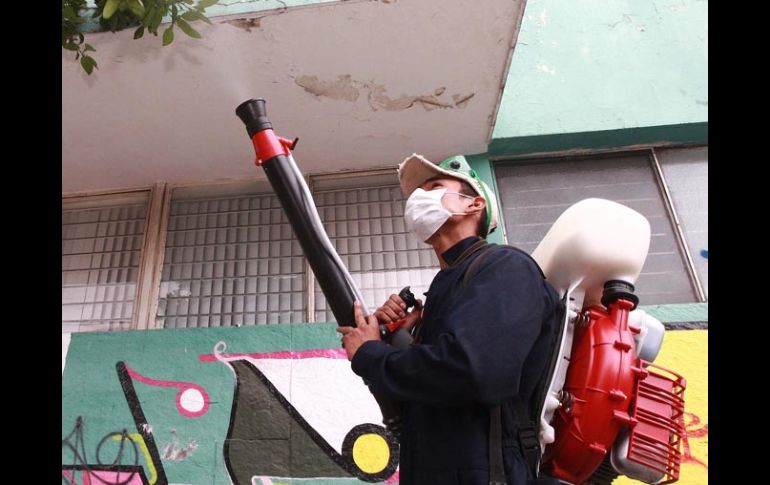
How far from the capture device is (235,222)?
4371 millimetres

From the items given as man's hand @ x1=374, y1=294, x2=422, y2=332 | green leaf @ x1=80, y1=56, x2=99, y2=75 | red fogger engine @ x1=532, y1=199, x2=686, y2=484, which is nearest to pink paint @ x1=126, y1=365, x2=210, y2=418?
green leaf @ x1=80, y1=56, x2=99, y2=75

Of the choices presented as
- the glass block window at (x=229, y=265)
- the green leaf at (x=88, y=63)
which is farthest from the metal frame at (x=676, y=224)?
the green leaf at (x=88, y=63)

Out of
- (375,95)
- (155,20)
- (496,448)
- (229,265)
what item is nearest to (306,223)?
(496,448)

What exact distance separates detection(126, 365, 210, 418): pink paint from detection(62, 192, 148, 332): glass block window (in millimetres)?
611

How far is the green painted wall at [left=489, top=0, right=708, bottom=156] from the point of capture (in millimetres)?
4180

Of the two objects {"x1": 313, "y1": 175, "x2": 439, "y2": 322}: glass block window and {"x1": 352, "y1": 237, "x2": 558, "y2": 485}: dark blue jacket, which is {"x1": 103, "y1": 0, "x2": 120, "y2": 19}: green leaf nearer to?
{"x1": 313, "y1": 175, "x2": 439, "y2": 322}: glass block window

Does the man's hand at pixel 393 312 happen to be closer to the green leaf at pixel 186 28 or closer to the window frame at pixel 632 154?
the green leaf at pixel 186 28

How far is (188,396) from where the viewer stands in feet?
12.0

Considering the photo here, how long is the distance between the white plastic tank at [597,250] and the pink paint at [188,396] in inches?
95.6

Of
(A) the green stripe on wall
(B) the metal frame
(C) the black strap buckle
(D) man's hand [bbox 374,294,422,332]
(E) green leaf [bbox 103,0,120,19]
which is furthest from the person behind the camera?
(A) the green stripe on wall

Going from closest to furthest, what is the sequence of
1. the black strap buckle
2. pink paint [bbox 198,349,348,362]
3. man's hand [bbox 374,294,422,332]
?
1. the black strap buckle
2. man's hand [bbox 374,294,422,332]
3. pink paint [bbox 198,349,348,362]
